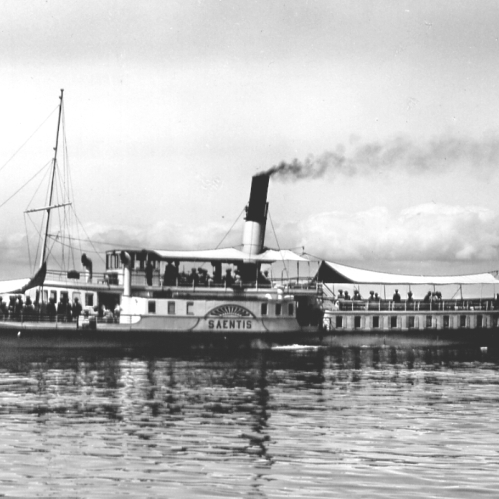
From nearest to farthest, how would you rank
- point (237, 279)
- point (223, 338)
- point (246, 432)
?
point (246, 432), point (223, 338), point (237, 279)

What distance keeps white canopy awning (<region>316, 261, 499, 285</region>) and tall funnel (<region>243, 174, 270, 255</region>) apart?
5.93 m

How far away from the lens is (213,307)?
52.8m

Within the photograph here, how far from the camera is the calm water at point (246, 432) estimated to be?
16391 millimetres

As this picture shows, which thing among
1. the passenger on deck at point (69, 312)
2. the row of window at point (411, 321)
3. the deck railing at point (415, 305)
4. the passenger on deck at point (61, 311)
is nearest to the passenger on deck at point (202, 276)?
the passenger on deck at point (69, 312)

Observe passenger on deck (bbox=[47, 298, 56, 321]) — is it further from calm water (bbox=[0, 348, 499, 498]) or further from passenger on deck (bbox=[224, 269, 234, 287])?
passenger on deck (bbox=[224, 269, 234, 287])

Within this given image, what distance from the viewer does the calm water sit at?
16.4 meters

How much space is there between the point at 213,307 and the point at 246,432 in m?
30.7

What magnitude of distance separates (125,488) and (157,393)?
14776 millimetres

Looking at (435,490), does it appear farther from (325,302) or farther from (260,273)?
(325,302)

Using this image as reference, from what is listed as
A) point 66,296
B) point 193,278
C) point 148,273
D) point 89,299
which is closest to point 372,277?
point 193,278

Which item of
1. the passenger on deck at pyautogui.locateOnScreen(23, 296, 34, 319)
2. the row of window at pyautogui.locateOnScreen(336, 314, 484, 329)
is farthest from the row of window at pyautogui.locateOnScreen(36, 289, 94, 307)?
the row of window at pyautogui.locateOnScreen(336, 314, 484, 329)

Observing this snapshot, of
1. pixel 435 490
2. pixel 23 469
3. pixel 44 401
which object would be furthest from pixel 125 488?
pixel 44 401

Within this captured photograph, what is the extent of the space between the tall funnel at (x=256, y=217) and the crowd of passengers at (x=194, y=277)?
209 centimetres

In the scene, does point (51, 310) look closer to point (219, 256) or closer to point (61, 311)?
point (61, 311)
